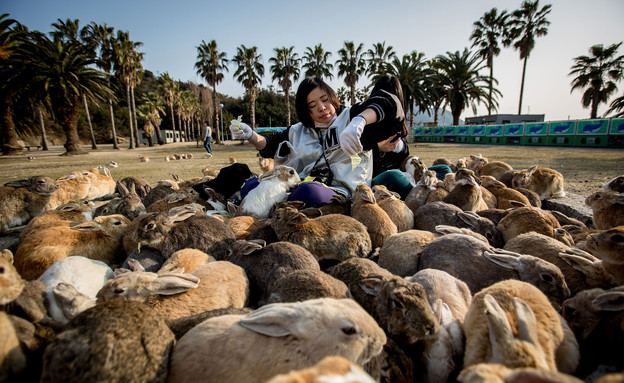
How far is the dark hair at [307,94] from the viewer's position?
4.58 meters

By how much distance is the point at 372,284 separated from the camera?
1.84 meters

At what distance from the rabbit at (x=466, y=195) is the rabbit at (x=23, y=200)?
6.78m

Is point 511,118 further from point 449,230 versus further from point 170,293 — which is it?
point 170,293

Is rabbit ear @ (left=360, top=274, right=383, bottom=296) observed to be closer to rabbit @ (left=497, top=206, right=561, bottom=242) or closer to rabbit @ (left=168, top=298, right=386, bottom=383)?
rabbit @ (left=168, top=298, right=386, bottom=383)

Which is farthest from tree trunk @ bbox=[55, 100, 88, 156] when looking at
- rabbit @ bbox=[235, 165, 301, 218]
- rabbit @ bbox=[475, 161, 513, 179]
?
rabbit @ bbox=[475, 161, 513, 179]

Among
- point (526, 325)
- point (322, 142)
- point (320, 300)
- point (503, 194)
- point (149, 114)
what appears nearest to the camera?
point (526, 325)

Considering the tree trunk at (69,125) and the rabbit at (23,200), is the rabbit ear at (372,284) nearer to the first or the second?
the rabbit at (23,200)

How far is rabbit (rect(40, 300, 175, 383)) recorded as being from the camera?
1008 millimetres

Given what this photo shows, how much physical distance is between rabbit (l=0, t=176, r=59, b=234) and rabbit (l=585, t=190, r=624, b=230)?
8195mm

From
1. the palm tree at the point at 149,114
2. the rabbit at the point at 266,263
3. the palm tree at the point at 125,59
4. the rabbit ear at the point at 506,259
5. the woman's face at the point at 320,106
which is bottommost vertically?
the rabbit at the point at 266,263

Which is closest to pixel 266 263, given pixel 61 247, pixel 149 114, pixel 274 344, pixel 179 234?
pixel 179 234

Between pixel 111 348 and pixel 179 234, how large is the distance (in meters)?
1.96

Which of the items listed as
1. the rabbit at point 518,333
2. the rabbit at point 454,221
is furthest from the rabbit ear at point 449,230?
the rabbit at point 518,333

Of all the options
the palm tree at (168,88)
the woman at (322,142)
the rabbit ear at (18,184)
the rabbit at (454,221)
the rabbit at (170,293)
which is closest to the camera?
the rabbit at (170,293)
